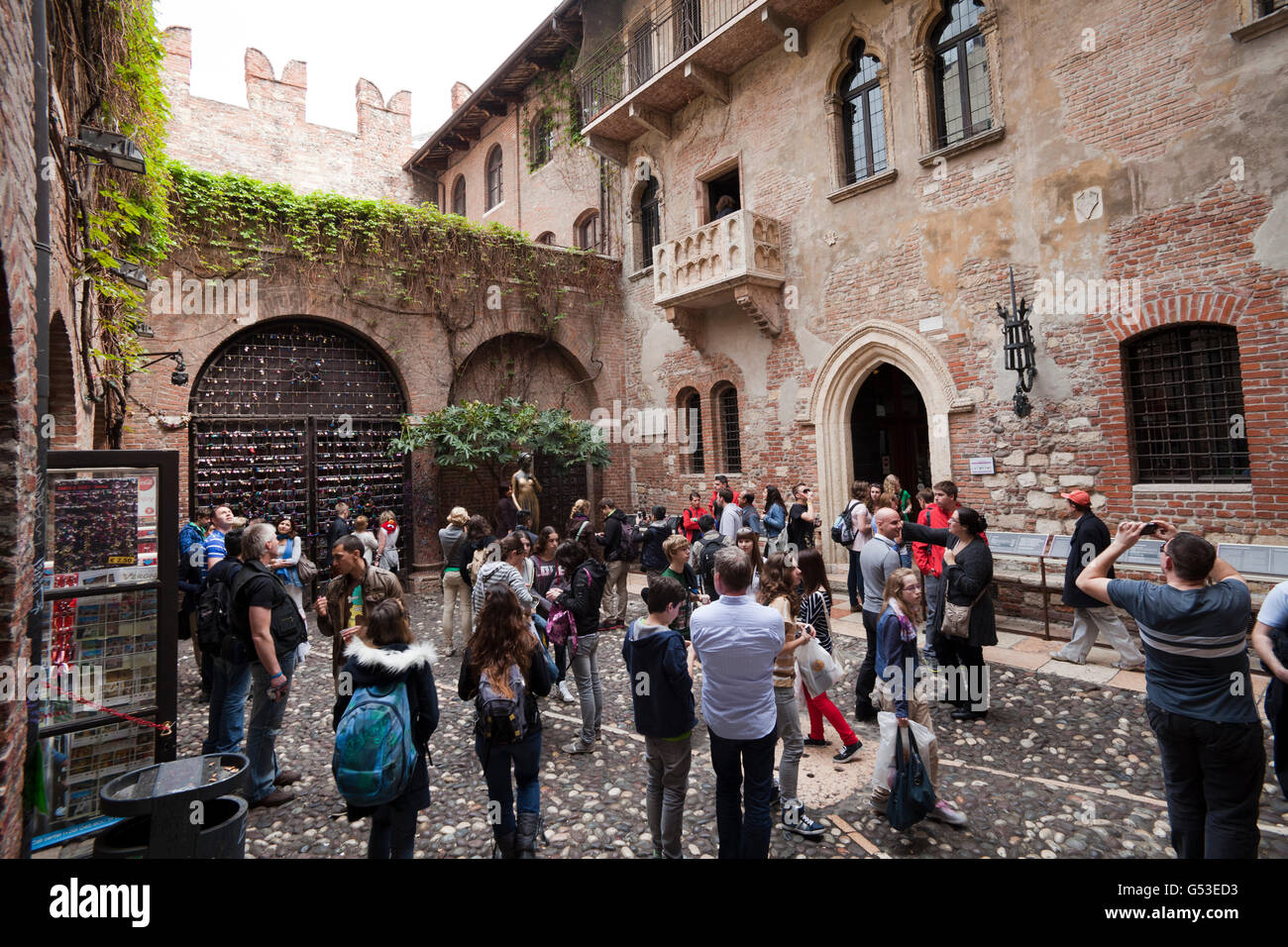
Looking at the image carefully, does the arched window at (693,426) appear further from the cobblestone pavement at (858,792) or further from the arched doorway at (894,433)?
the cobblestone pavement at (858,792)

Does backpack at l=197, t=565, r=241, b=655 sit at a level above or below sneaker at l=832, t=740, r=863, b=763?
above

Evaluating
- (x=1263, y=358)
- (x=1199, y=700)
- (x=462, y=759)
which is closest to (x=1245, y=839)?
(x=1199, y=700)

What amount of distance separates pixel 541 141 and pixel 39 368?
16905 millimetres

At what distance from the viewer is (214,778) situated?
320 centimetres

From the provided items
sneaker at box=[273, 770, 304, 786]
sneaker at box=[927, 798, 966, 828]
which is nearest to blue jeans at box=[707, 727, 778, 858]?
sneaker at box=[927, 798, 966, 828]

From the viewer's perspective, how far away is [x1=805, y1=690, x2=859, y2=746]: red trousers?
465 centimetres

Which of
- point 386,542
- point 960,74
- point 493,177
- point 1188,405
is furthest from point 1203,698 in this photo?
point 493,177

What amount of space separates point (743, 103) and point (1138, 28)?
6457 mm

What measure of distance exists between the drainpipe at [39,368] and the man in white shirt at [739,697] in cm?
331

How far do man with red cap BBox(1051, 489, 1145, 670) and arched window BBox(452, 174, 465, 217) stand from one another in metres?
20.6

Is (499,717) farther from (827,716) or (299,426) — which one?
(299,426)

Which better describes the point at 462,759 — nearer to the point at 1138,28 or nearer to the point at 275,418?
the point at 275,418

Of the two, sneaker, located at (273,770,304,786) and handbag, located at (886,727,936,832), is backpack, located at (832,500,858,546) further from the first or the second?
sneaker, located at (273,770,304,786)
